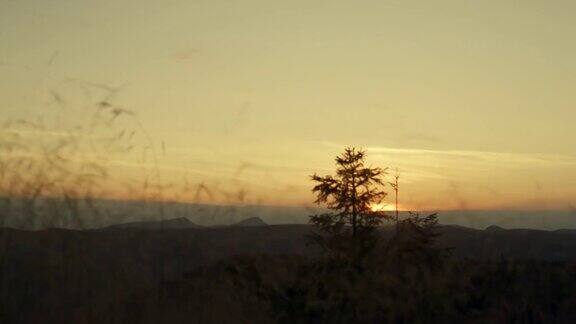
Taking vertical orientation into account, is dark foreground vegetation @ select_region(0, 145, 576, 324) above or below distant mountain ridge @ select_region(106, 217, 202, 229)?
below

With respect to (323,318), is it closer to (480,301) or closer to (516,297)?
(480,301)

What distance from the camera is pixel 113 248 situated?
997 centimetres

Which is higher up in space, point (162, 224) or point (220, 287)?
point (162, 224)

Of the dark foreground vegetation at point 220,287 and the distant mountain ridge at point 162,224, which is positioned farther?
the distant mountain ridge at point 162,224

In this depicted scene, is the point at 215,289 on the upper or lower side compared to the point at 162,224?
lower

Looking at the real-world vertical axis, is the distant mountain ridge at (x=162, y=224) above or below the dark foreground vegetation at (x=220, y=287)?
above

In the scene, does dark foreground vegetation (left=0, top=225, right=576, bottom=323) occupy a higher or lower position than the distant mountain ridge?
lower

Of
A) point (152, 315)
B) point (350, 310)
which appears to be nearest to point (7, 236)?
point (152, 315)

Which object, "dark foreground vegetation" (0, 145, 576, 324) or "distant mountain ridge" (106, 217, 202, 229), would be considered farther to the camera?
"distant mountain ridge" (106, 217, 202, 229)

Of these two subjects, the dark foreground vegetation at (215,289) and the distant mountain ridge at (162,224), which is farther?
the distant mountain ridge at (162,224)

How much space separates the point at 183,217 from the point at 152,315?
283 centimetres

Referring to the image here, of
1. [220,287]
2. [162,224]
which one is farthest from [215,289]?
[162,224]

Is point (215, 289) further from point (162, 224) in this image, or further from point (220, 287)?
point (162, 224)

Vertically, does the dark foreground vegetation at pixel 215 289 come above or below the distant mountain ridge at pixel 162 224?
below
